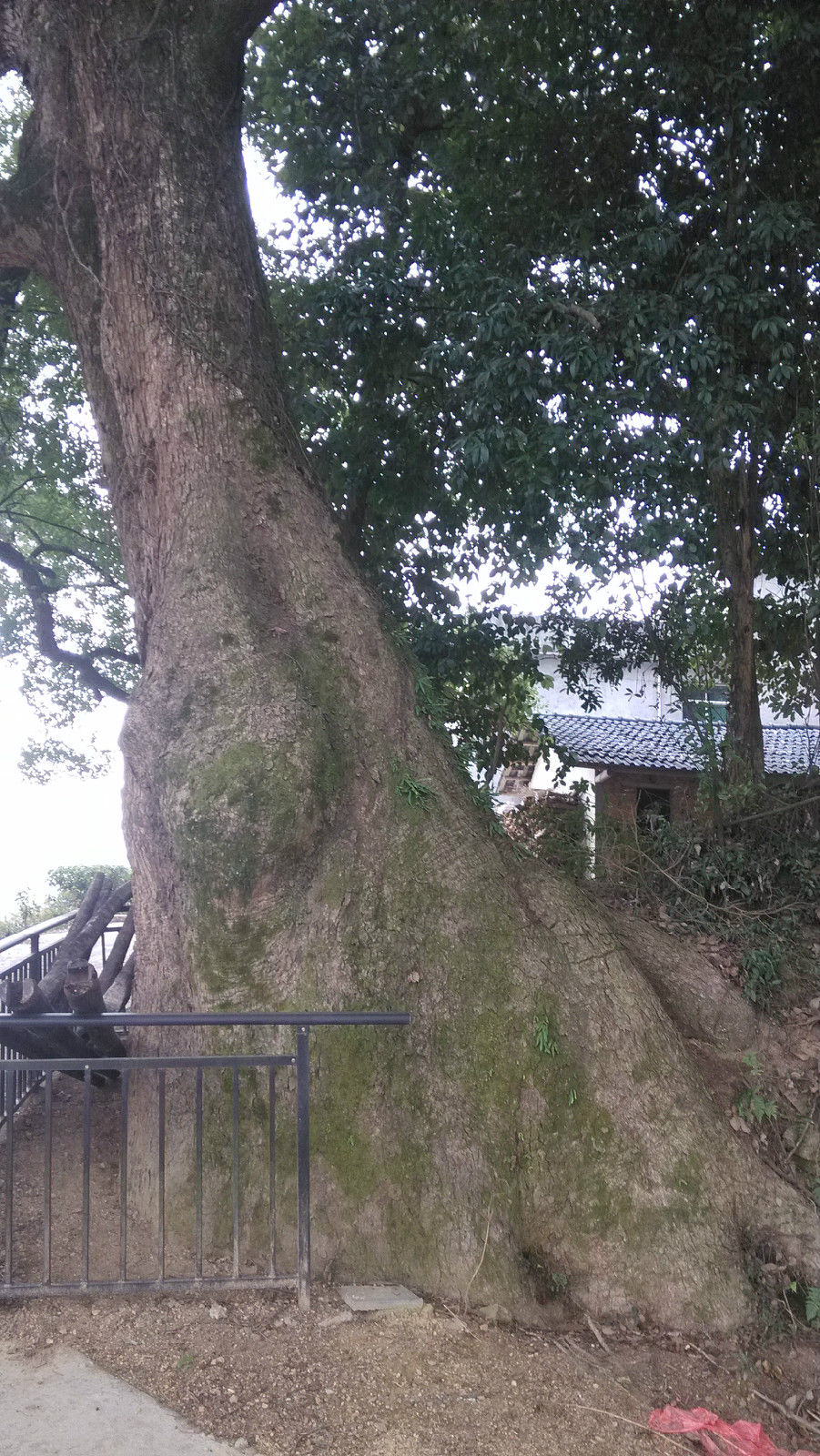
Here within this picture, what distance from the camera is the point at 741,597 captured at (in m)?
8.02

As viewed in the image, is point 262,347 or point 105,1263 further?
point 262,347

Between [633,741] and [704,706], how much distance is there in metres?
11.5

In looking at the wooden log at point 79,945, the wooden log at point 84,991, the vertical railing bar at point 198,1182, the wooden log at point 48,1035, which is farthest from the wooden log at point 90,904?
the vertical railing bar at point 198,1182

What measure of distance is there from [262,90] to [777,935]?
9.00 m

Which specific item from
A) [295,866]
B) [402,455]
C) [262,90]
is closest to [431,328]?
[402,455]

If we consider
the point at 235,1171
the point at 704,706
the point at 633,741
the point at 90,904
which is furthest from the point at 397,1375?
the point at 633,741

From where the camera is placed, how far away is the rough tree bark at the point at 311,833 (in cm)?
454

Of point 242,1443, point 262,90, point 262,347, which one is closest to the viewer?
point 242,1443

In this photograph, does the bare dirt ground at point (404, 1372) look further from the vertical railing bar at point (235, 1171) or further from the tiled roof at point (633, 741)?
the tiled roof at point (633, 741)

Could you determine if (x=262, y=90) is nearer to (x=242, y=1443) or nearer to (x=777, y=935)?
(x=777, y=935)

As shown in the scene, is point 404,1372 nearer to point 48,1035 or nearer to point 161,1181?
point 161,1181

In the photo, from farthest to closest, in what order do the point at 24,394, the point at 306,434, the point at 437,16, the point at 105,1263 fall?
the point at 24,394 < the point at 306,434 < the point at 437,16 < the point at 105,1263

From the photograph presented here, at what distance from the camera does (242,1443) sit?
333 centimetres

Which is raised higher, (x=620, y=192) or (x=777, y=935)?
(x=620, y=192)
